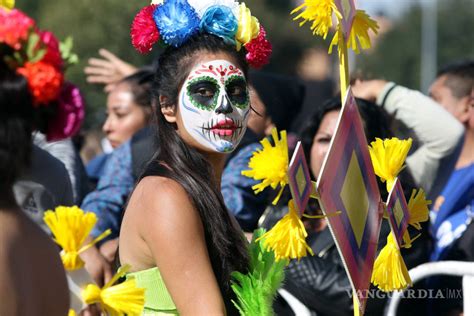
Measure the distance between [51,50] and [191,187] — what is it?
0.79 metres

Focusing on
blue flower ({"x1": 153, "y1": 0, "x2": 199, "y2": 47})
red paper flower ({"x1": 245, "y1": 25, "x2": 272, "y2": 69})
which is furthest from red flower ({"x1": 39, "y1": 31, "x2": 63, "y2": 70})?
red paper flower ({"x1": 245, "y1": 25, "x2": 272, "y2": 69})

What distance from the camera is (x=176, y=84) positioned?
339 cm

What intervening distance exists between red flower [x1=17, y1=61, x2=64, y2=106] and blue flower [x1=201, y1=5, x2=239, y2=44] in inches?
38.8

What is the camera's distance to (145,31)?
344 centimetres

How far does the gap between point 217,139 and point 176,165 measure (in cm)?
18

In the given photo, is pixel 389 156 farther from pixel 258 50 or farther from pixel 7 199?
pixel 7 199

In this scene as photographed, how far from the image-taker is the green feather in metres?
3.12

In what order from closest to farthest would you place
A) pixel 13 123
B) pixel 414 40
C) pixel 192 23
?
pixel 13 123 < pixel 192 23 < pixel 414 40

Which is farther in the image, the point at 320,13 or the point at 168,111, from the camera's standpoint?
the point at 168,111

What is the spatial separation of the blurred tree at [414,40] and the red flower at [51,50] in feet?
→ 165

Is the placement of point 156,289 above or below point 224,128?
below

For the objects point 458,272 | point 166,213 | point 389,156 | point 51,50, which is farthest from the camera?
point 458,272

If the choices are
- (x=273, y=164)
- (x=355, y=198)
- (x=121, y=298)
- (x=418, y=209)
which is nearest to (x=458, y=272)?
(x=418, y=209)

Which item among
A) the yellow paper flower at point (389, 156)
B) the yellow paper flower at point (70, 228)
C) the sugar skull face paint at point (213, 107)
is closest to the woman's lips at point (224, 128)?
the sugar skull face paint at point (213, 107)
